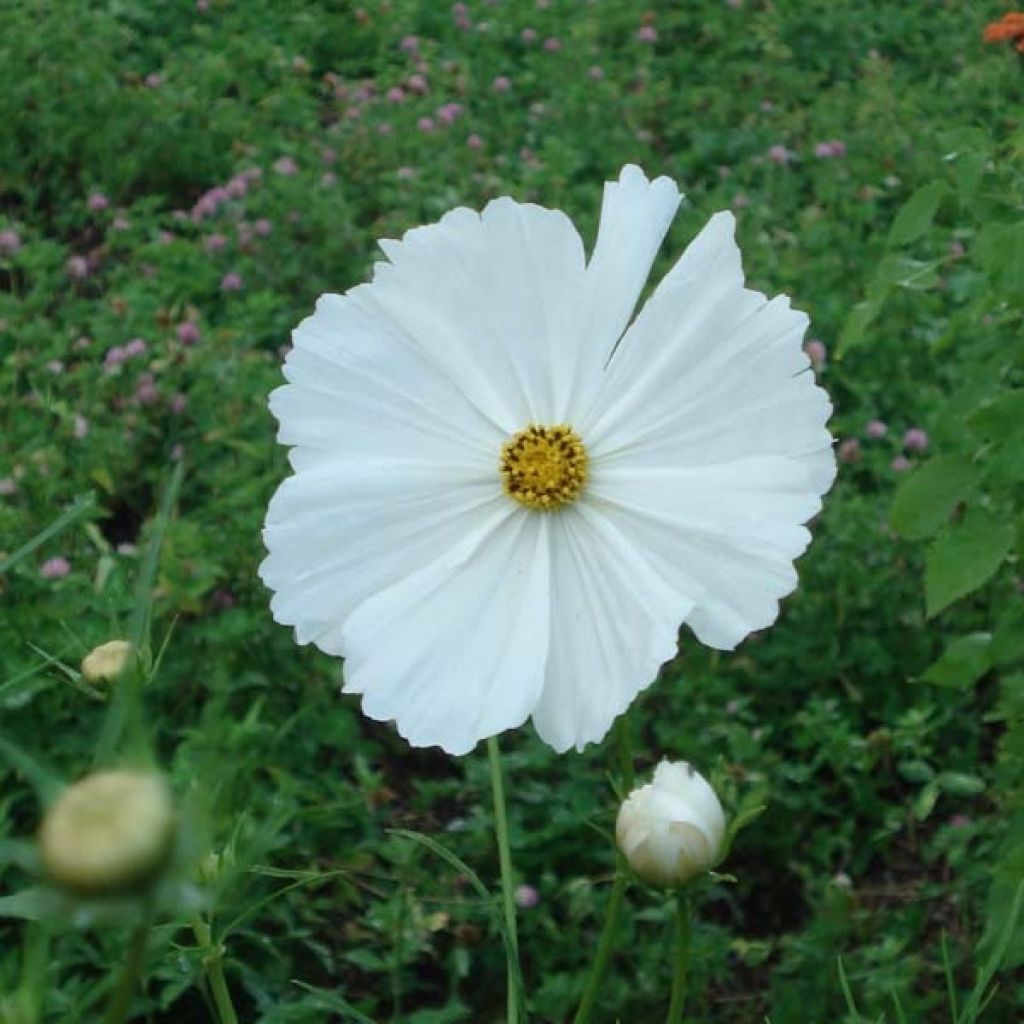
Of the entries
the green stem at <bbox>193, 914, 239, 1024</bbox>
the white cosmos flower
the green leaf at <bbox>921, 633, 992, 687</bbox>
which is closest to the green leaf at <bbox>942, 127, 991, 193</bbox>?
the green leaf at <bbox>921, 633, 992, 687</bbox>

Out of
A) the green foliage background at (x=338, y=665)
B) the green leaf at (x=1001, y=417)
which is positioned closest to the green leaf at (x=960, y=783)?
the green foliage background at (x=338, y=665)

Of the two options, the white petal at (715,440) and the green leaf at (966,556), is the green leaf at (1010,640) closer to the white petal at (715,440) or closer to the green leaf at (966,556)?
the green leaf at (966,556)

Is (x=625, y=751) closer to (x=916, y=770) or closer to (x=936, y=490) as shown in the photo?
(x=936, y=490)

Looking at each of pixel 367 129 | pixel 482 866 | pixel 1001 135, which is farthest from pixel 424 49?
pixel 482 866

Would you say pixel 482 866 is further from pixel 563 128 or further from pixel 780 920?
pixel 563 128

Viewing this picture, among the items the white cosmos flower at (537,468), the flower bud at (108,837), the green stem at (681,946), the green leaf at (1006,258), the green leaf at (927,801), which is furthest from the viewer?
the green leaf at (927,801)

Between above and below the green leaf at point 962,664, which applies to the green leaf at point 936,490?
above

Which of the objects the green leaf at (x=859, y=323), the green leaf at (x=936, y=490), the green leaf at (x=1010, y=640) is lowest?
the green leaf at (x=1010, y=640)

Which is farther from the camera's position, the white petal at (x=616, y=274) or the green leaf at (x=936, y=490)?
the green leaf at (x=936, y=490)
